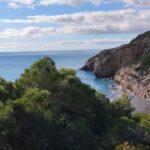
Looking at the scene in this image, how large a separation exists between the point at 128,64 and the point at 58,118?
9917cm

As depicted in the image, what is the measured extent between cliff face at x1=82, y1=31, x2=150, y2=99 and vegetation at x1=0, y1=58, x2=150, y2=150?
214 feet

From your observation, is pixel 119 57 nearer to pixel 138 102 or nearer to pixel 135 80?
pixel 135 80

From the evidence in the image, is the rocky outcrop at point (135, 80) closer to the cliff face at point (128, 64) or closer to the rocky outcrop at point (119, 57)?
the cliff face at point (128, 64)

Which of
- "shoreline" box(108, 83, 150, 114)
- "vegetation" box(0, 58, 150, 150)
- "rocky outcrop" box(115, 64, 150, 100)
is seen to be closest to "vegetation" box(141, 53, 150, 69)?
"rocky outcrop" box(115, 64, 150, 100)

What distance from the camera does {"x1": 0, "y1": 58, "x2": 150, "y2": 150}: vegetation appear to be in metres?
30.0

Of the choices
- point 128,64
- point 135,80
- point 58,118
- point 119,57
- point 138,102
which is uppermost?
point 58,118

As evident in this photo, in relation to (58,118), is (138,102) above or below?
below

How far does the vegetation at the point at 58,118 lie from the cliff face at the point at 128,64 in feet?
214

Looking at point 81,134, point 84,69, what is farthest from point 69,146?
point 84,69

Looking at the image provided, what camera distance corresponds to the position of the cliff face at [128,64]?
111300mm

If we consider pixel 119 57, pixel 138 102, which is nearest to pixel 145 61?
pixel 119 57

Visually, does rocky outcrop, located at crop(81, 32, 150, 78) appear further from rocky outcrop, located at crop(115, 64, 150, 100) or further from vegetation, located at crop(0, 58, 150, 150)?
vegetation, located at crop(0, 58, 150, 150)

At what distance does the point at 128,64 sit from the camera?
431 feet

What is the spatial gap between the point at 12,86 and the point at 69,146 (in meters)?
7.46
